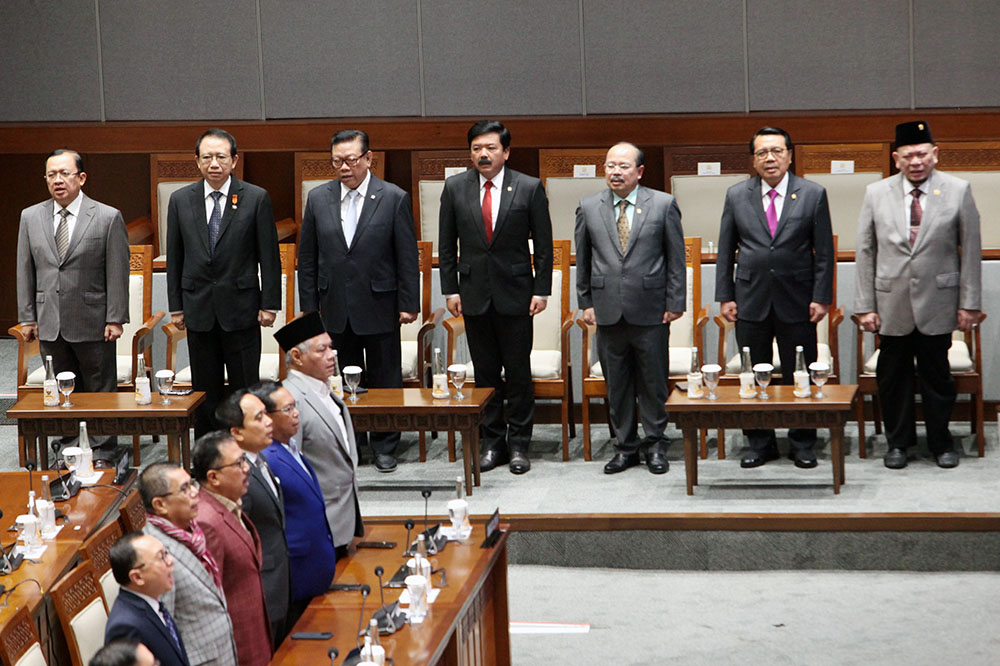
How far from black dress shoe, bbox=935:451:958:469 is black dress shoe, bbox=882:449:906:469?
0.15 meters

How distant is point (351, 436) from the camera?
4750 mm

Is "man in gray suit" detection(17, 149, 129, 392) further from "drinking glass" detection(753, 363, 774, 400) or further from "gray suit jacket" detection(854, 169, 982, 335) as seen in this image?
"gray suit jacket" detection(854, 169, 982, 335)

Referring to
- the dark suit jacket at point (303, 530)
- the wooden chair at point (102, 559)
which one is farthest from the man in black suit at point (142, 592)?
the dark suit jacket at point (303, 530)

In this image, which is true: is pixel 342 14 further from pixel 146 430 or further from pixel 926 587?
pixel 926 587

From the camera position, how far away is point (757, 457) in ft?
20.4

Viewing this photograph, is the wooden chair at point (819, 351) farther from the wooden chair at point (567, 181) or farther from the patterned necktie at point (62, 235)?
the patterned necktie at point (62, 235)

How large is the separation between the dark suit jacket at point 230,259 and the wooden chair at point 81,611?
2590 millimetres

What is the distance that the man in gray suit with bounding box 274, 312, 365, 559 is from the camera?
14.7 ft

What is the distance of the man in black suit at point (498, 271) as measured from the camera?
20.2ft

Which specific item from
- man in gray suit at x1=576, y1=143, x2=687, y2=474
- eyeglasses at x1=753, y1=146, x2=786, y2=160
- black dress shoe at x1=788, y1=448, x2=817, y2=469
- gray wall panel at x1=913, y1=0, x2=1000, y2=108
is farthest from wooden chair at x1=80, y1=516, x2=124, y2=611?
gray wall panel at x1=913, y1=0, x2=1000, y2=108

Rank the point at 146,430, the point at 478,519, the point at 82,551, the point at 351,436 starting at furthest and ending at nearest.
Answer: the point at 146,430
the point at 478,519
the point at 351,436
the point at 82,551

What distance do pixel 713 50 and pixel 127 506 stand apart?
4.59m

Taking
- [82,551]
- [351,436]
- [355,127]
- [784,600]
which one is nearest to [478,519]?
[351,436]

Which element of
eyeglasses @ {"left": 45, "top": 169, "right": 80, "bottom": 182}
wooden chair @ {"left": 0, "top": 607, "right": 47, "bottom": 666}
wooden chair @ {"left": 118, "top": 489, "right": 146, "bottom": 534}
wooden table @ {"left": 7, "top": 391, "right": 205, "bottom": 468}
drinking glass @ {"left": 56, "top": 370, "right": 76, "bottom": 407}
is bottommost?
wooden chair @ {"left": 0, "top": 607, "right": 47, "bottom": 666}
